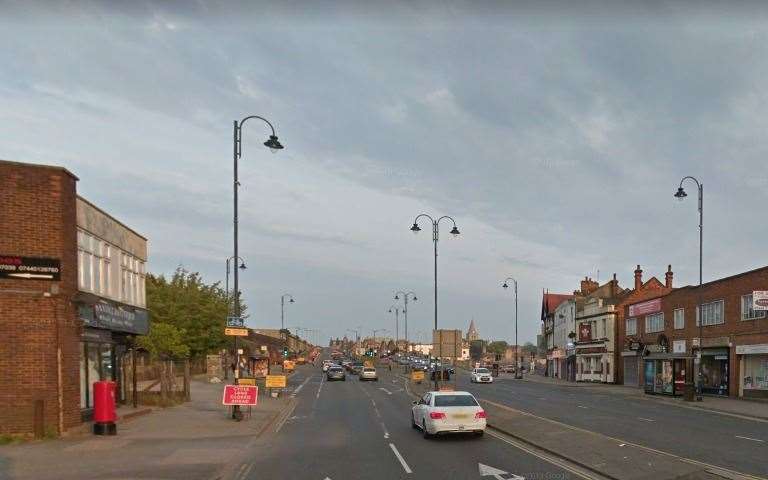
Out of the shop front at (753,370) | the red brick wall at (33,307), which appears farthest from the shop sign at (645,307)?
the red brick wall at (33,307)

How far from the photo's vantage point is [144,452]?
50.4ft

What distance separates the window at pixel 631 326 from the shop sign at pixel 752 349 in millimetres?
19834

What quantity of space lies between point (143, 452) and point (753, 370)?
36.1 meters

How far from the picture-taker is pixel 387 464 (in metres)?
13.8

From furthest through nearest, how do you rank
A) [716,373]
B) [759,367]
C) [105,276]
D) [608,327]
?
1. [608,327]
2. [716,373]
3. [759,367]
4. [105,276]

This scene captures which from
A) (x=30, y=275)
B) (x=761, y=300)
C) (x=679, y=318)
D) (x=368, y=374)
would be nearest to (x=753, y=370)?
(x=761, y=300)

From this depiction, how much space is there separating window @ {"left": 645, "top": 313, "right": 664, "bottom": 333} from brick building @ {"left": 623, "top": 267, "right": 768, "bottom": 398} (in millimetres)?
1799

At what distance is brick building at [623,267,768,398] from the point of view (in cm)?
3838

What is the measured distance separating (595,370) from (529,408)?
146 ft

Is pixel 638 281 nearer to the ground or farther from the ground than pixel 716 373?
farther from the ground

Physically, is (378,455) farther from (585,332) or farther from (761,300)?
(585,332)

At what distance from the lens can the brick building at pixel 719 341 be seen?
38.4 m

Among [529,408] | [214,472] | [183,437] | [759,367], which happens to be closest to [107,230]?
[183,437]

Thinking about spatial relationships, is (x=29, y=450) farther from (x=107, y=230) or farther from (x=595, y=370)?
(x=595, y=370)
